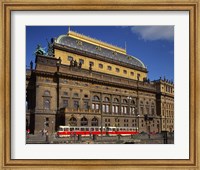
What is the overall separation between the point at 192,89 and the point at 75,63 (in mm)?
20585

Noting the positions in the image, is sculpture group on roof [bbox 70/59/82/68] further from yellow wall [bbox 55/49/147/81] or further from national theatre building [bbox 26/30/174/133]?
yellow wall [bbox 55/49/147/81]

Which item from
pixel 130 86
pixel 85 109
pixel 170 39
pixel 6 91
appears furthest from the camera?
pixel 130 86

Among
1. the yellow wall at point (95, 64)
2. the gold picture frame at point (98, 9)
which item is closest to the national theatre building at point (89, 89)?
the yellow wall at point (95, 64)

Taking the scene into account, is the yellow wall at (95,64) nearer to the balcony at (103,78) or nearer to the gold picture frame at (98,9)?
the balcony at (103,78)

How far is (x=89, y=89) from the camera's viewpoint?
95.5ft

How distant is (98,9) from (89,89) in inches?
833

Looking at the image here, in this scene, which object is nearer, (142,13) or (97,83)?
(142,13)

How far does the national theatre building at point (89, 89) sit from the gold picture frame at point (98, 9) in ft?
54.5

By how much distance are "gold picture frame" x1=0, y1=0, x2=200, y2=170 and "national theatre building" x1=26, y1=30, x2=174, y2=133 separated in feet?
54.5

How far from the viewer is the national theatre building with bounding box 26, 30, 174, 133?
25766 millimetres

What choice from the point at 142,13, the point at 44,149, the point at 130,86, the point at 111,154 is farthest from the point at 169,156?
the point at 130,86

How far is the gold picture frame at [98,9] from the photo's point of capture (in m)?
7.98

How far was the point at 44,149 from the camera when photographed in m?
8.24

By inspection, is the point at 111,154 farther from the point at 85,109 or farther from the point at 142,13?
the point at 85,109
